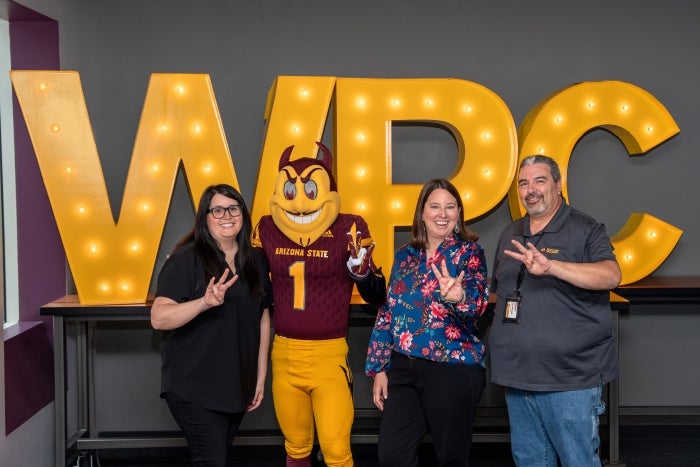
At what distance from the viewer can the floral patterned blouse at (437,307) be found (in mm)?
2500

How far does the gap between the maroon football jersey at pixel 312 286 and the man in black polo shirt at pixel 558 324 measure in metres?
0.64

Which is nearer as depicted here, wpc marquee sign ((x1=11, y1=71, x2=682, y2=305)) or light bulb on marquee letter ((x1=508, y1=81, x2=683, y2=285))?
wpc marquee sign ((x1=11, y1=71, x2=682, y2=305))

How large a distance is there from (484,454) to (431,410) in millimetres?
1593

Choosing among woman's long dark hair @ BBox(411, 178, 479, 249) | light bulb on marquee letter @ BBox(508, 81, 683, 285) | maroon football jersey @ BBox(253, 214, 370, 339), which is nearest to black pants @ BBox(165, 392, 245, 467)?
maroon football jersey @ BBox(253, 214, 370, 339)

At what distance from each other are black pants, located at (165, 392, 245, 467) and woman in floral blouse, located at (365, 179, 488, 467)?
0.58 meters

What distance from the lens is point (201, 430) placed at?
2480 millimetres

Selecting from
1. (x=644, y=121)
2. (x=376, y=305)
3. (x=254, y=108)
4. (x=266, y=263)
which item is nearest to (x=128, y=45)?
(x=254, y=108)

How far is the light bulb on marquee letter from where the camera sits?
357 centimetres

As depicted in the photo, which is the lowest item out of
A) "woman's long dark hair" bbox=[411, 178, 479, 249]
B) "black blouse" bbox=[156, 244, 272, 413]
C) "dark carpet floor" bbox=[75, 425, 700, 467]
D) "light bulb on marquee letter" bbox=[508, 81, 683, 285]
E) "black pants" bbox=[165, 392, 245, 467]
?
"dark carpet floor" bbox=[75, 425, 700, 467]

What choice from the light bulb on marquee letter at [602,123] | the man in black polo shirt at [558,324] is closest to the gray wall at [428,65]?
the light bulb on marquee letter at [602,123]

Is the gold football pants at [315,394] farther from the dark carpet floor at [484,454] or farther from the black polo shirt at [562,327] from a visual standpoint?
the dark carpet floor at [484,454]

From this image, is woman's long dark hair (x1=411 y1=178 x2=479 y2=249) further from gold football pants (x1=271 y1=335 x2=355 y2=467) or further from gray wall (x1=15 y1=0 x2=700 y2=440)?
gray wall (x1=15 y1=0 x2=700 y2=440)

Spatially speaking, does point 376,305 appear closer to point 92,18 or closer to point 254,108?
point 254,108

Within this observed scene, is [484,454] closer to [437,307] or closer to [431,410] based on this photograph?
[431,410]
